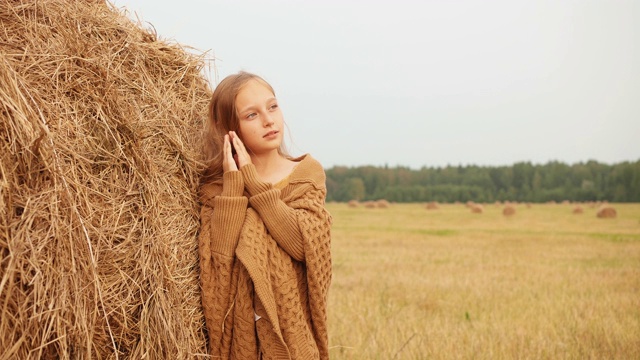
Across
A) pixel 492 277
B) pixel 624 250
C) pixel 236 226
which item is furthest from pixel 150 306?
pixel 624 250

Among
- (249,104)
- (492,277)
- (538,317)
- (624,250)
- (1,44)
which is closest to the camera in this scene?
(1,44)

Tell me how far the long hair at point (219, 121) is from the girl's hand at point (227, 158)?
5 cm

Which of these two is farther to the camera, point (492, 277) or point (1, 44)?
point (492, 277)

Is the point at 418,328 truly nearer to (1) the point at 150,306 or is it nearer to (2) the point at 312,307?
(2) the point at 312,307

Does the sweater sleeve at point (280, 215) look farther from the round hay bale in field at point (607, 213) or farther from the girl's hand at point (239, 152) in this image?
the round hay bale in field at point (607, 213)

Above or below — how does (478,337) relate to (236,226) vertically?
below

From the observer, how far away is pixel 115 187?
8.04ft

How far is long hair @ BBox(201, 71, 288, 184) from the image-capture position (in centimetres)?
288

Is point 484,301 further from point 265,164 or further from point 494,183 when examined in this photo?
point 494,183

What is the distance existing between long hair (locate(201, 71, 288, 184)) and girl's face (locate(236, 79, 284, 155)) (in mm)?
28

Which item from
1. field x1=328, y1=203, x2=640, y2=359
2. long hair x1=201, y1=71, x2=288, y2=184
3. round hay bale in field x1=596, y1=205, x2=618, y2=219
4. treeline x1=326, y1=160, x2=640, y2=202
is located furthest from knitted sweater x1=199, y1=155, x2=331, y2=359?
treeline x1=326, y1=160, x2=640, y2=202

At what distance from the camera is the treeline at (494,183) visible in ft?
167

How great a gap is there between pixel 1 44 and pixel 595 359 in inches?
177

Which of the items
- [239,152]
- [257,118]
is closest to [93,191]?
[239,152]
